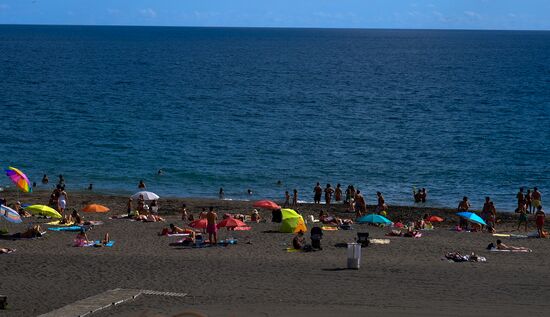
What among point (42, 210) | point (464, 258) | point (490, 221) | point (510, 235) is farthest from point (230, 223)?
point (490, 221)

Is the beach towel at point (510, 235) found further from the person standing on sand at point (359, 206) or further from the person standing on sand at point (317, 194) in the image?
the person standing on sand at point (317, 194)

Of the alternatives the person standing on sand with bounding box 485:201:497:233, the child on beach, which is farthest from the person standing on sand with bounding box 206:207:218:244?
the person standing on sand with bounding box 485:201:497:233

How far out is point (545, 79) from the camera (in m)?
106

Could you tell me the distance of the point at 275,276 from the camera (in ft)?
70.8

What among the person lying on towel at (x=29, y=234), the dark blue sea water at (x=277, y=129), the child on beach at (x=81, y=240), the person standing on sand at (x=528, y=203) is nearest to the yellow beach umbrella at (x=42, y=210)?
the person lying on towel at (x=29, y=234)

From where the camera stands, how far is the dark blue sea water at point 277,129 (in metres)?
44.9

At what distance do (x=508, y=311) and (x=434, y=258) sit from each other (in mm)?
5838

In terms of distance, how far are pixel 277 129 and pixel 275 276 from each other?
42.2m

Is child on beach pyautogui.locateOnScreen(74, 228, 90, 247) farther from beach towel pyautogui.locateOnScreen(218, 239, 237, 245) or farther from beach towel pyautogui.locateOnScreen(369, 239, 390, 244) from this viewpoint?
beach towel pyautogui.locateOnScreen(369, 239, 390, 244)

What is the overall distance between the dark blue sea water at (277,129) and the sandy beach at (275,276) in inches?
564

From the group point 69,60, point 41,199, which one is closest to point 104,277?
point 41,199

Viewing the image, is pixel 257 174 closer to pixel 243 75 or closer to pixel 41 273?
pixel 41 273

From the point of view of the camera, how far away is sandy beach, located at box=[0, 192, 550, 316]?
18594 millimetres

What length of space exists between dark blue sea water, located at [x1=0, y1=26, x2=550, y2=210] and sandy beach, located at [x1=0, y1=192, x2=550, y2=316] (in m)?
14.3
